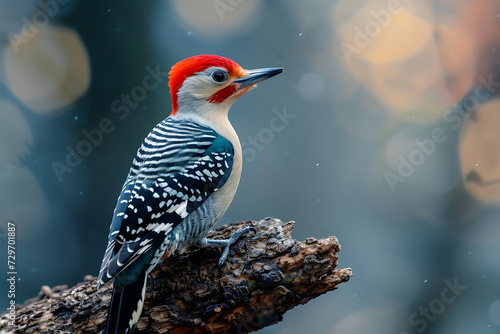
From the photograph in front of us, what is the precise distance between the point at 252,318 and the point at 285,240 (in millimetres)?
340

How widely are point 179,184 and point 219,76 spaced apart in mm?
565

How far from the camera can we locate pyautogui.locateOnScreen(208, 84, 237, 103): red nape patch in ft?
6.52

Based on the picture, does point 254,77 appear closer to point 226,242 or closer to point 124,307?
point 226,242

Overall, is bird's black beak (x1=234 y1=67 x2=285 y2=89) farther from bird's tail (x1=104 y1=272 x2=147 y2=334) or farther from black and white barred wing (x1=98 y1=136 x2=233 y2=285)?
bird's tail (x1=104 y1=272 x2=147 y2=334)

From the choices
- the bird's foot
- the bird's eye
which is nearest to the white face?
the bird's eye

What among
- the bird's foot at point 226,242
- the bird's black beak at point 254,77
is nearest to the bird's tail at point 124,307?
the bird's foot at point 226,242

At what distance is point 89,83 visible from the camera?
8.90ft

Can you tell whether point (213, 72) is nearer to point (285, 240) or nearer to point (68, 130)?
point (285, 240)

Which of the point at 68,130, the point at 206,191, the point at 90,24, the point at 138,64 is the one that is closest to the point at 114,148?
the point at 68,130

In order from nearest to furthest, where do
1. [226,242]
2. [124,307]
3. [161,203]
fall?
1. [124,307]
2. [161,203]
3. [226,242]

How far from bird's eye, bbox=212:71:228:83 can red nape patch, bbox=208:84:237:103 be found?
4 cm

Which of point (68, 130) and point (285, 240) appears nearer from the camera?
point (285, 240)

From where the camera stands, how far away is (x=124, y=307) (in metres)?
1.52

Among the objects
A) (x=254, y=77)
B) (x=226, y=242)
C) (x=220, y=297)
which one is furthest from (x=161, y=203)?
(x=254, y=77)
